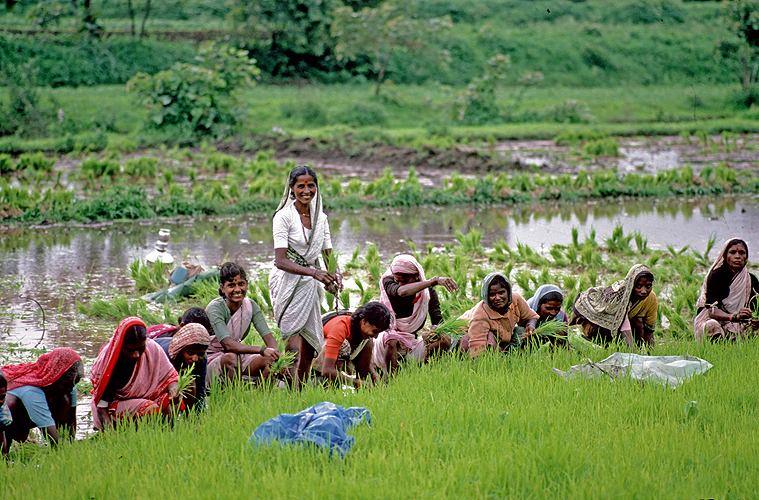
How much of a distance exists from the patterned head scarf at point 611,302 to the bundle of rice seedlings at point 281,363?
2318 mm

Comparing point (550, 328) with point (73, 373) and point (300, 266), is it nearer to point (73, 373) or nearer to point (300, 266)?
point (300, 266)

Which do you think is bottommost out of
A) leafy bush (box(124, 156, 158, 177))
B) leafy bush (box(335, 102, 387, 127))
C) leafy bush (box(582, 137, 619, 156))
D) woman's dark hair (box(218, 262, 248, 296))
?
woman's dark hair (box(218, 262, 248, 296))

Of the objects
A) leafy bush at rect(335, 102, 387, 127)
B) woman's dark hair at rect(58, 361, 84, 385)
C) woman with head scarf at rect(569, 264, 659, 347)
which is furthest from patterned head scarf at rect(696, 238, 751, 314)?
leafy bush at rect(335, 102, 387, 127)

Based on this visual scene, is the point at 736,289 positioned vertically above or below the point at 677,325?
above

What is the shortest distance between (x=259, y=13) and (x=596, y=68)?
13.7 metres

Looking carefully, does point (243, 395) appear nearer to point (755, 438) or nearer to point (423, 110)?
point (755, 438)

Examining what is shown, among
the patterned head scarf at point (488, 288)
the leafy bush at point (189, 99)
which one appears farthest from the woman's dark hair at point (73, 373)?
the leafy bush at point (189, 99)

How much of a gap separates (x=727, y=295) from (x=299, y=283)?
128 inches

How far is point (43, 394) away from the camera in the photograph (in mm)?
4312

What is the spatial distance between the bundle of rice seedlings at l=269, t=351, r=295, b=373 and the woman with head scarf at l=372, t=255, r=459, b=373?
0.67 meters

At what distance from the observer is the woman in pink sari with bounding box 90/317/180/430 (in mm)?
4461

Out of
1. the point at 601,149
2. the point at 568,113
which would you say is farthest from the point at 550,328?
the point at 568,113

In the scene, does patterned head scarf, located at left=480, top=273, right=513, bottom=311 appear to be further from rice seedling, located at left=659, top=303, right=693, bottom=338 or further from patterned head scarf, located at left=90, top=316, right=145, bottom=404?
patterned head scarf, located at left=90, top=316, right=145, bottom=404

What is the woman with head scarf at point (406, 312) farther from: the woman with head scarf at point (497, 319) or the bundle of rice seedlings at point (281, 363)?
the bundle of rice seedlings at point (281, 363)
